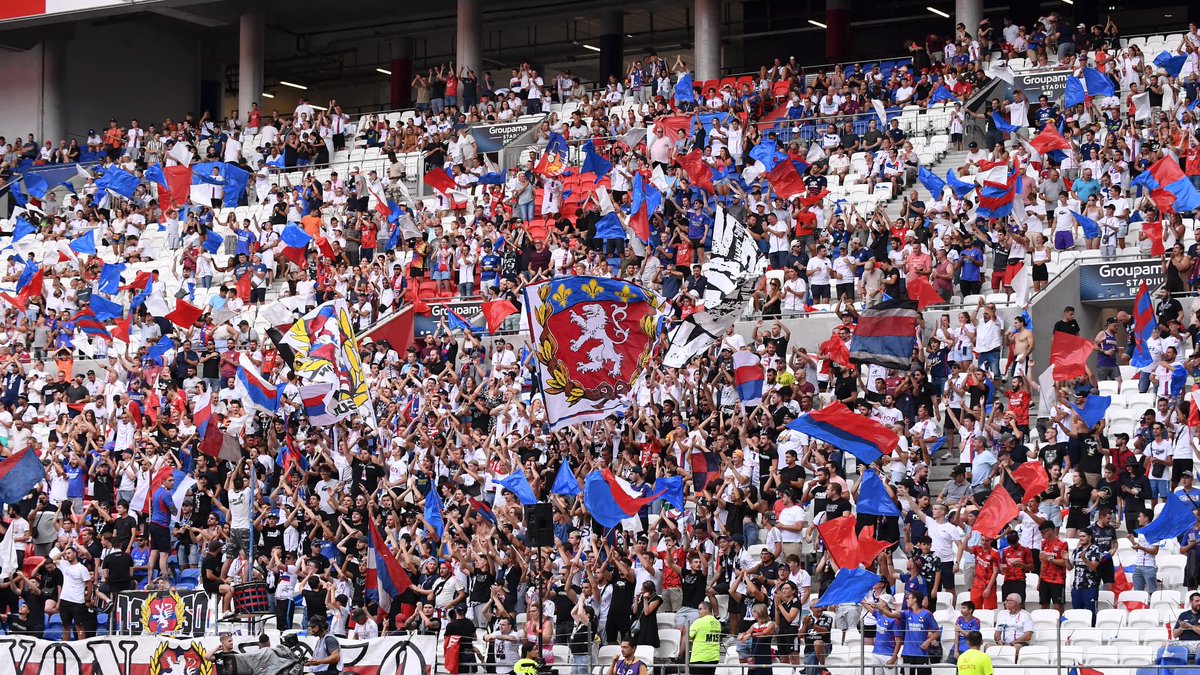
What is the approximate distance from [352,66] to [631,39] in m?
8.44

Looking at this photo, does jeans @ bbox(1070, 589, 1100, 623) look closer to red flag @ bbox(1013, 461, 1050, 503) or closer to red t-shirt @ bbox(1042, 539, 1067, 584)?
red t-shirt @ bbox(1042, 539, 1067, 584)

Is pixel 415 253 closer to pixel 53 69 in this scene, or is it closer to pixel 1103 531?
pixel 1103 531

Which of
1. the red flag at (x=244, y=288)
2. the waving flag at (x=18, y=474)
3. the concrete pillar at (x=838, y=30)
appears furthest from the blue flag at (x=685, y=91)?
the waving flag at (x=18, y=474)

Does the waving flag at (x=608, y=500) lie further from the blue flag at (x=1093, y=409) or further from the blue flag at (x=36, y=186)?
the blue flag at (x=36, y=186)

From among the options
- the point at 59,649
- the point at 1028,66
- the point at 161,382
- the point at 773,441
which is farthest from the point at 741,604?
the point at 1028,66

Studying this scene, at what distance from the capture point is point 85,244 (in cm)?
3503

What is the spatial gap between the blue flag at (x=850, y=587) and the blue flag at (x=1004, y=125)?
1282cm

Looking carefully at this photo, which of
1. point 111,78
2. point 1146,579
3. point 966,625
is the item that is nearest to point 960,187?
point 1146,579

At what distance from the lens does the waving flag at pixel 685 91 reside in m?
34.3

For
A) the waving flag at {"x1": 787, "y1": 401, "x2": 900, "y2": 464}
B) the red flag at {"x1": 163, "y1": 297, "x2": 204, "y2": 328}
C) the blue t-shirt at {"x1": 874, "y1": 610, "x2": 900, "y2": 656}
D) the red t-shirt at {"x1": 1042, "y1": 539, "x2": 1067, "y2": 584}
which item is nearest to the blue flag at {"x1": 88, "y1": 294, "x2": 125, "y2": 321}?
the red flag at {"x1": 163, "y1": 297, "x2": 204, "y2": 328}

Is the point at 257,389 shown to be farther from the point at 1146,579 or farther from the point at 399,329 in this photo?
the point at 1146,579

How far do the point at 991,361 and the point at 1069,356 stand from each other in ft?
7.01

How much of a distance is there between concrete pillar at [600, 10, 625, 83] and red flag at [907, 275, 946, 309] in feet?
71.2

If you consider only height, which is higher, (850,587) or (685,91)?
(685,91)
